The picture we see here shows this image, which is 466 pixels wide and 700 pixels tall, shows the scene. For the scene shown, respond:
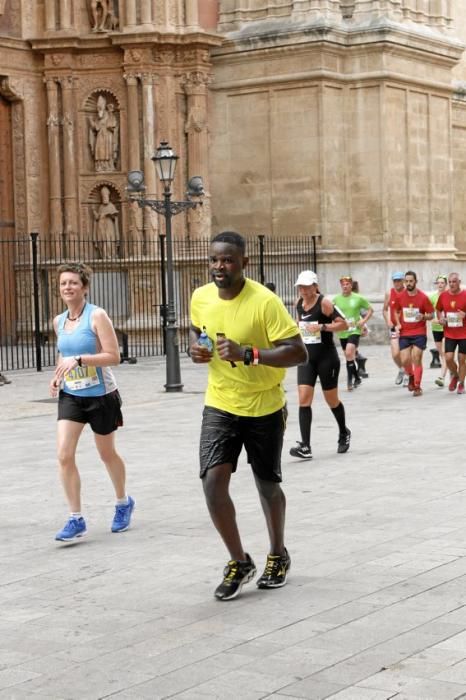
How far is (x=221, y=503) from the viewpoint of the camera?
23.2 ft

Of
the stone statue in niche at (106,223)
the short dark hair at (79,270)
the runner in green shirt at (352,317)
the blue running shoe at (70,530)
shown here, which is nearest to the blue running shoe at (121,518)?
the blue running shoe at (70,530)

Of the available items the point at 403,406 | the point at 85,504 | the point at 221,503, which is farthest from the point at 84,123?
the point at 221,503

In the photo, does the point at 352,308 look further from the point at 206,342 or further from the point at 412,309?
the point at 206,342

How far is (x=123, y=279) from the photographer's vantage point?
98.7 ft

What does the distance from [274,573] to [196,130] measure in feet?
80.7

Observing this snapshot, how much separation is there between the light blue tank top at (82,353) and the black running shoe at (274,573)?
2076 millimetres

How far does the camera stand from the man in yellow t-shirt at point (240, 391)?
23.1ft

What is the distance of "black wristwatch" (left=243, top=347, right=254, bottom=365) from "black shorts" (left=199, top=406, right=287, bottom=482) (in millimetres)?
414

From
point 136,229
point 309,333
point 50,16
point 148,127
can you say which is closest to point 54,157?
point 148,127

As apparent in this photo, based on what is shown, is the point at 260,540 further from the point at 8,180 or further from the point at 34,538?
the point at 8,180

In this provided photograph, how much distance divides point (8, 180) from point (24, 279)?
224 cm

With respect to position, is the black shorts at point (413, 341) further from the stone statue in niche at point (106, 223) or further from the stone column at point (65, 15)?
the stone column at point (65, 15)

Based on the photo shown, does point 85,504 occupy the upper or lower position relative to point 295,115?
lower

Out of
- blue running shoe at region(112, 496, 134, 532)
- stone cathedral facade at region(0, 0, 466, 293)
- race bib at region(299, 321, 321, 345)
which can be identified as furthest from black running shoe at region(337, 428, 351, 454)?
stone cathedral facade at region(0, 0, 466, 293)
